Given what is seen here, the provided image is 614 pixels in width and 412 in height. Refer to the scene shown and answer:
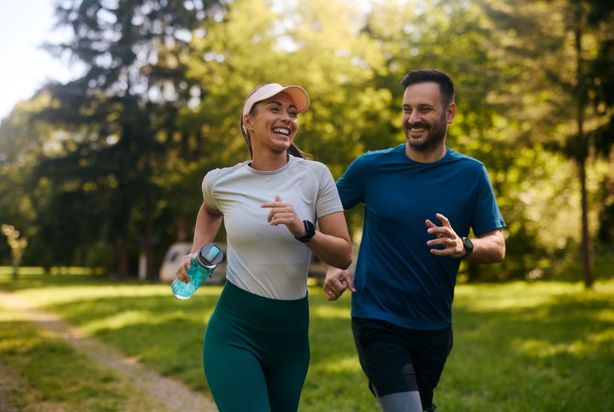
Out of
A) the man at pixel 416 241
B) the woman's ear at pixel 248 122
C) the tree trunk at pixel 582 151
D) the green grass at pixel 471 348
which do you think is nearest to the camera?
the woman's ear at pixel 248 122

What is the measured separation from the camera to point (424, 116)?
3.90 metres

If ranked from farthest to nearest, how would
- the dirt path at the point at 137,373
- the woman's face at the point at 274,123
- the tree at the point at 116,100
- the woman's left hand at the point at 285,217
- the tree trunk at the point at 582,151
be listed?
the tree at the point at 116,100 → the tree trunk at the point at 582,151 → the dirt path at the point at 137,373 → the woman's face at the point at 274,123 → the woman's left hand at the point at 285,217

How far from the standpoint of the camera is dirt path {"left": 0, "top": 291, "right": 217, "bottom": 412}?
771 centimetres

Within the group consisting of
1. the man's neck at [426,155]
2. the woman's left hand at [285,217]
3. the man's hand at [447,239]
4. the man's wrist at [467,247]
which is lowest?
the man's wrist at [467,247]

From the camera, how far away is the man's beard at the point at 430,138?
3.91 meters

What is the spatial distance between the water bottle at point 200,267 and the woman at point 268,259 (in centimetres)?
5

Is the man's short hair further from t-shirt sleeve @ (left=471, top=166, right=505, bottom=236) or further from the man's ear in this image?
t-shirt sleeve @ (left=471, top=166, right=505, bottom=236)

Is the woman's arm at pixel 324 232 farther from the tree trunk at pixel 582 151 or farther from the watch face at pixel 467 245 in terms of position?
the tree trunk at pixel 582 151

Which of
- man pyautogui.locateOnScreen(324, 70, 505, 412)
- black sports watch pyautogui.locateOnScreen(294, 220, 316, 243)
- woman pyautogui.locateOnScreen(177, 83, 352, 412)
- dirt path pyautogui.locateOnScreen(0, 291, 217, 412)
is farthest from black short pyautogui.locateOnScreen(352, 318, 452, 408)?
dirt path pyautogui.locateOnScreen(0, 291, 217, 412)

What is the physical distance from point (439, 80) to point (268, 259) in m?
Answer: 1.41

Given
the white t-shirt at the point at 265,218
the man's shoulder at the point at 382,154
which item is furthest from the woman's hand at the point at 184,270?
the man's shoulder at the point at 382,154

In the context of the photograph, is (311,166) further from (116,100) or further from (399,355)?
(116,100)

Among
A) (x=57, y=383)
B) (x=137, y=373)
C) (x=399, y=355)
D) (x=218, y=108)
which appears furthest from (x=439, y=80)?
(x=218, y=108)

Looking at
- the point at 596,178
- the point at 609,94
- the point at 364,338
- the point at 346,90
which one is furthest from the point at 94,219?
the point at 364,338
